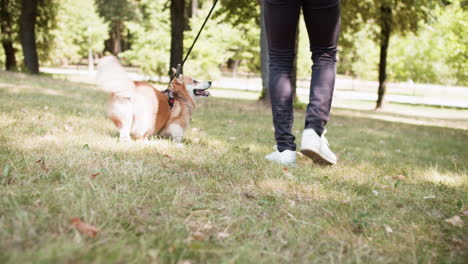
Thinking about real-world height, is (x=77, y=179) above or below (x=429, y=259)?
above

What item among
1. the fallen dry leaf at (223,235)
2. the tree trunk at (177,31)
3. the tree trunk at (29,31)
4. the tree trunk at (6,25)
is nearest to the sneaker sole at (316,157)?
the fallen dry leaf at (223,235)

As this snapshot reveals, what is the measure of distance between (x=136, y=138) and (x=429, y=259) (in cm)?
276

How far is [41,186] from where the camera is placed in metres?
1.85

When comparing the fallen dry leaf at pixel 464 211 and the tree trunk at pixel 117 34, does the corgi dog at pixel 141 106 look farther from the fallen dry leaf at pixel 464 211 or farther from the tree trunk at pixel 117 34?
the tree trunk at pixel 117 34

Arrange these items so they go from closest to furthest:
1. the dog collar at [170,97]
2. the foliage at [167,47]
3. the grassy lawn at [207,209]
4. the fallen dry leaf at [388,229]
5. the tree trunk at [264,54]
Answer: the grassy lawn at [207,209], the fallen dry leaf at [388,229], the dog collar at [170,97], the tree trunk at [264,54], the foliage at [167,47]

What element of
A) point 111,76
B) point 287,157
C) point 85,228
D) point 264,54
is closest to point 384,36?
point 264,54

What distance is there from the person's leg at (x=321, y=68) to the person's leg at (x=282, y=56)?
12 cm

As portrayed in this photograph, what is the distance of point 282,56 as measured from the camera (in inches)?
114

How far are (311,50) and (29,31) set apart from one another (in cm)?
1604

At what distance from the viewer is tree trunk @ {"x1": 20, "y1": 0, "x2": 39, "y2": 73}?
15.6 metres

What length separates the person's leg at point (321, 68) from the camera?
2.72m

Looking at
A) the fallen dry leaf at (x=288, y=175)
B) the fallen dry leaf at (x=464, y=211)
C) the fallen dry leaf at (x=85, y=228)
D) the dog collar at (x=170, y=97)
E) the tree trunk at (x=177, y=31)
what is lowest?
the fallen dry leaf at (x=464, y=211)

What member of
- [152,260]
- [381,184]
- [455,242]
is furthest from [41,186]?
[381,184]

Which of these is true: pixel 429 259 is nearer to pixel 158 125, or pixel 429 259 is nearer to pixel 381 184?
pixel 381 184
